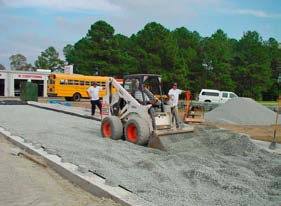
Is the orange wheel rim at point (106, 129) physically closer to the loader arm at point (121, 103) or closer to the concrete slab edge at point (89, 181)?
the loader arm at point (121, 103)

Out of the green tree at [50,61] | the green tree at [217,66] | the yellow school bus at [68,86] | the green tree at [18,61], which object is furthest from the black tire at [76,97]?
the green tree at [18,61]

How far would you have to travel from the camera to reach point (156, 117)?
9016 mm

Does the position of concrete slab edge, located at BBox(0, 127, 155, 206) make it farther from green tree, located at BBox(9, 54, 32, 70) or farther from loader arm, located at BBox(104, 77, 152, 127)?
green tree, located at BBox(9, 54, 32, 70)

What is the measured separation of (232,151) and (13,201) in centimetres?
514

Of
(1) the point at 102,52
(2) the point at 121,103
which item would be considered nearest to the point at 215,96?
(1) the point at 102,52

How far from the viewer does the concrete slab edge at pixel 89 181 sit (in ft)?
15.3

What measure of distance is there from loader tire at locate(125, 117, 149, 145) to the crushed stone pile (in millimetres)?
8381

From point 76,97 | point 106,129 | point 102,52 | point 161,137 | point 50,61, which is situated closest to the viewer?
point 161,137

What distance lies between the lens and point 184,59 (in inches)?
2213

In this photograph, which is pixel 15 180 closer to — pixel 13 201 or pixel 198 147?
pixel 13 201

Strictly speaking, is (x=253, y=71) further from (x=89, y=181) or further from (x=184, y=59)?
(x=89, y=181)

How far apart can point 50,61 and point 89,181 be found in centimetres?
8995

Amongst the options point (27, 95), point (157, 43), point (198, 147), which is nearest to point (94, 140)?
point (198, 147)

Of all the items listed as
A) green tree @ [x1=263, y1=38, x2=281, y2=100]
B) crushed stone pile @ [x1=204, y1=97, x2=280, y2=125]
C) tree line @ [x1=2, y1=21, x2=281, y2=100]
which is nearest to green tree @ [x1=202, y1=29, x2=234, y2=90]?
tree line @ [x1=2, y1=21, x2=281, y2=100]
